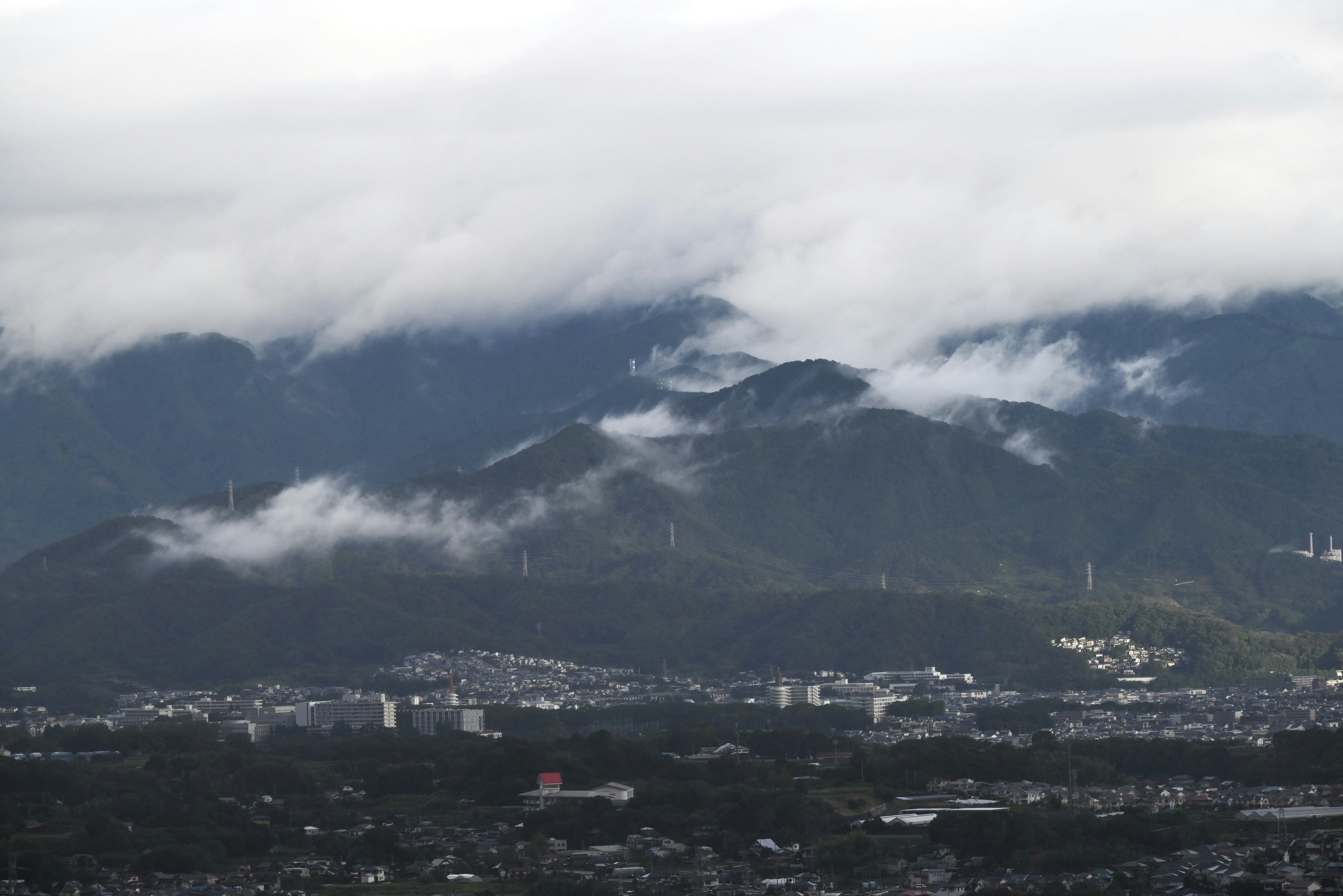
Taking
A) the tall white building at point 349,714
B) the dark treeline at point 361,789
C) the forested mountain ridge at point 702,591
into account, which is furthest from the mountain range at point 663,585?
the dark treeline at point 361,789

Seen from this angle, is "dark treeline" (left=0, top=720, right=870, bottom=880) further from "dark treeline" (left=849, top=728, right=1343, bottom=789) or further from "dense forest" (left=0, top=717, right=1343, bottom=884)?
"dark treeline" (left=849, top=728, right=1343, bottom=789)

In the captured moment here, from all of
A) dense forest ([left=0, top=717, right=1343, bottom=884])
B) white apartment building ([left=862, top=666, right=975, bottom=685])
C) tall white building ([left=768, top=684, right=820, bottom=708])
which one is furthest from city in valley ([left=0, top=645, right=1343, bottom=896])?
white apartment building ([left=862, top=666, right=975, bottom=685])

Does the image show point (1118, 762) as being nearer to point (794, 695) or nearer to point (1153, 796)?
point (1153, 796)

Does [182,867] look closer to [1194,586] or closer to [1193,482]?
[1194,586]

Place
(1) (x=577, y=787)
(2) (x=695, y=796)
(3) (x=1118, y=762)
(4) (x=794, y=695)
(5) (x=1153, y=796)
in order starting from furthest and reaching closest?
(4) (x=794, y=695) < (3) (x=1118, y=762) < (1) (x=577, y=787) < (5) (x=1153, y=796) < (2) (x=695, y=796)

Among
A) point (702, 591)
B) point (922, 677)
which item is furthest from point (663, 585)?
point (922, 677)

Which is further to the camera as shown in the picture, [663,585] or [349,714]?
[663,585]

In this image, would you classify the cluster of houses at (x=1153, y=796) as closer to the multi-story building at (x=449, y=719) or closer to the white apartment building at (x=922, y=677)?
the multi-story building at (x=449, y=719)

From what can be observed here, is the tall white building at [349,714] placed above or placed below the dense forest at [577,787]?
above

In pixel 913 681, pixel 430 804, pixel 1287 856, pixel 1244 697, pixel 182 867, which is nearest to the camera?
pixel 1287 856

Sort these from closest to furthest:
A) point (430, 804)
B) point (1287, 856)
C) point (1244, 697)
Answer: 1. point (1287, 856)
2. point (430, 804)
3. point (1244, 697)

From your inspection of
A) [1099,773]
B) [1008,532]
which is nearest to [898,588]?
[1008,532]
